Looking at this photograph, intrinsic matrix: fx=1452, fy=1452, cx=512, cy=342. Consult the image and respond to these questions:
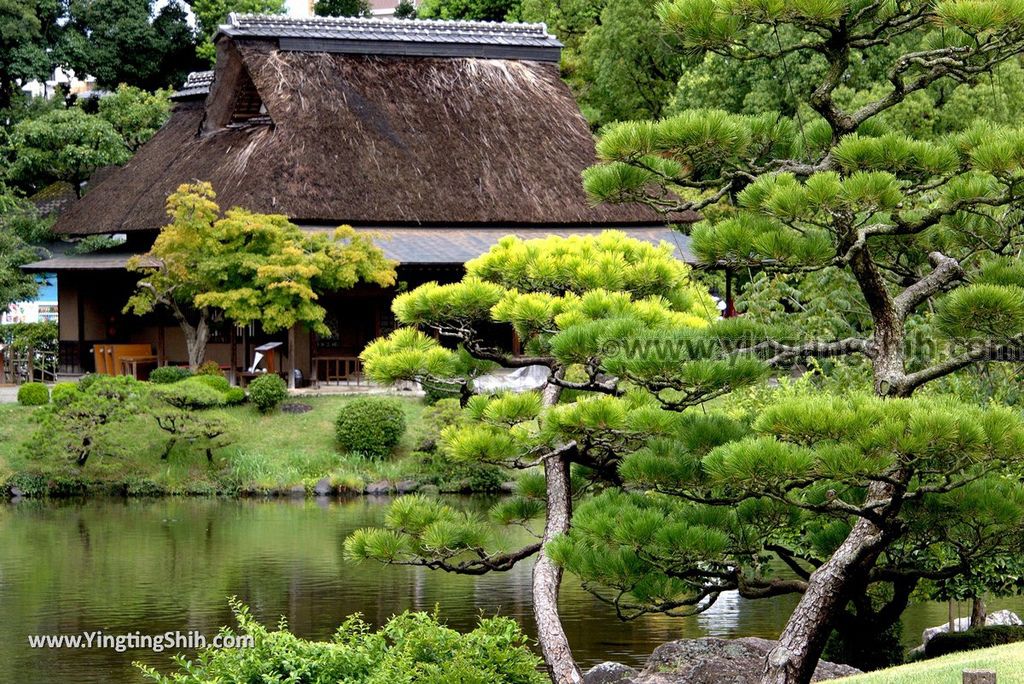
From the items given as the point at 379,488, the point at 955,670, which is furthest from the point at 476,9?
the point at 955,670

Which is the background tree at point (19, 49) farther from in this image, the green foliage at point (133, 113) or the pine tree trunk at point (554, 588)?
the pine tree trunk at point (554, 588)

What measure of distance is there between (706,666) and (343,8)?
30.7 m

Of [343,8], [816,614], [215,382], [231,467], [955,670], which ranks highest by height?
[343,8]

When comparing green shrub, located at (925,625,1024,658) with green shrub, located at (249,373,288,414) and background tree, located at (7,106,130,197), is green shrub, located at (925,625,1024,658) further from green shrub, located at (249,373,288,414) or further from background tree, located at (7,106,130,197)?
background tree, located at (7,106,130,197)

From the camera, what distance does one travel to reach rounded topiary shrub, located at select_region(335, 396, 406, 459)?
2055 cm

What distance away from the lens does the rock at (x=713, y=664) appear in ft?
31.0

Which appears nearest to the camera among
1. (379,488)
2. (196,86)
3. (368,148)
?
(379,488)

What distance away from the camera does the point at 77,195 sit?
30.2 m

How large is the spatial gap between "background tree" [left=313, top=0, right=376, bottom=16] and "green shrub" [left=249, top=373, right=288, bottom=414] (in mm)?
18348

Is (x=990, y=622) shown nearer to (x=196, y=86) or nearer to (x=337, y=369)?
(x=337, y=369)

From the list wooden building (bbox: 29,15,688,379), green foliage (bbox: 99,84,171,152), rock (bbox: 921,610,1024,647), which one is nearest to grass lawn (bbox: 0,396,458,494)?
wooden building (bbox: 29,15,688,379)

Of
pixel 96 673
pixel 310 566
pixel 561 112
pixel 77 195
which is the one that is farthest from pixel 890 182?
pixel 77 195

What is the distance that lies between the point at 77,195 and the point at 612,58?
37.4 ft

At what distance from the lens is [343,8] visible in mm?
37781
